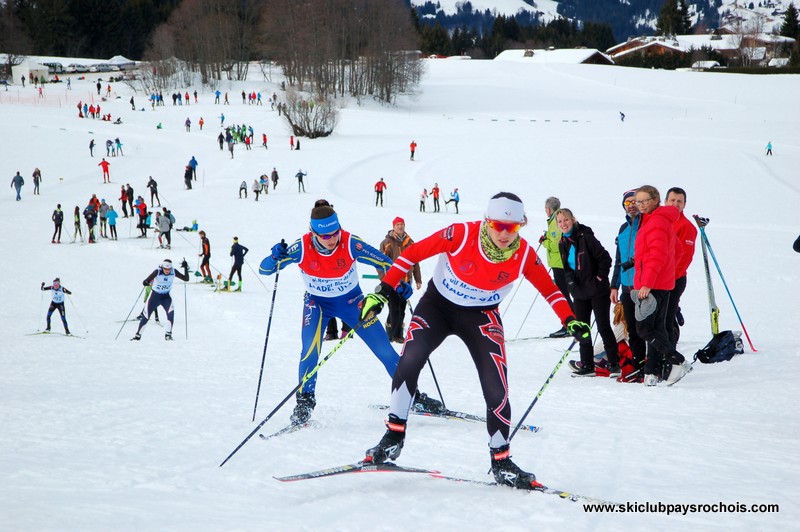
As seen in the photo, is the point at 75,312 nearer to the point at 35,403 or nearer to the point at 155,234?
the point at 35,403

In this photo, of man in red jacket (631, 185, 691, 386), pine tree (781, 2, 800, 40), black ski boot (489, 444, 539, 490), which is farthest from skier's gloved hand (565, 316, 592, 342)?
pine tree (781, 2, 800, 40)

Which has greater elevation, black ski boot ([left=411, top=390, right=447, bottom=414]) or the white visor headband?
the white visor headband

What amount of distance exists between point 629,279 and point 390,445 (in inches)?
150

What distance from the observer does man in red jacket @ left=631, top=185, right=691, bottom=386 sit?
6141 mm

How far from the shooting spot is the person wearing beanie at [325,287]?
5.86m

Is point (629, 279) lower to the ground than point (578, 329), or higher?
lower

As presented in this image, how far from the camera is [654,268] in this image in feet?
20.1

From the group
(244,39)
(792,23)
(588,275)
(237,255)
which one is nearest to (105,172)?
(237,255)

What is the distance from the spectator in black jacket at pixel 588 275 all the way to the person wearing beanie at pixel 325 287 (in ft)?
7.04

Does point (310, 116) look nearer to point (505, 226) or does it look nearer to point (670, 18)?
point (505, 226)

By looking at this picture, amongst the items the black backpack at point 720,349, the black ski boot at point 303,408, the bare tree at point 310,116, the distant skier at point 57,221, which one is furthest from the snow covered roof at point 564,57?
the black ski boot at point 303,408

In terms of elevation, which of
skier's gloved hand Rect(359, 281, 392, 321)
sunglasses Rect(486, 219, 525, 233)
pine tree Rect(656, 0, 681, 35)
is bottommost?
skier's gloved hand Rect(359, 281, 392, 321)

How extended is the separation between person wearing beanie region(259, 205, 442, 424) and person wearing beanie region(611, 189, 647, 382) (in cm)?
241

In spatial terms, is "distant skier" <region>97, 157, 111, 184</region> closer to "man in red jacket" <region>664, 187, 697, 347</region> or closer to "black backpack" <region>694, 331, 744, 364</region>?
"man in red jacket" <region>664, 187, 697, 347</region>
